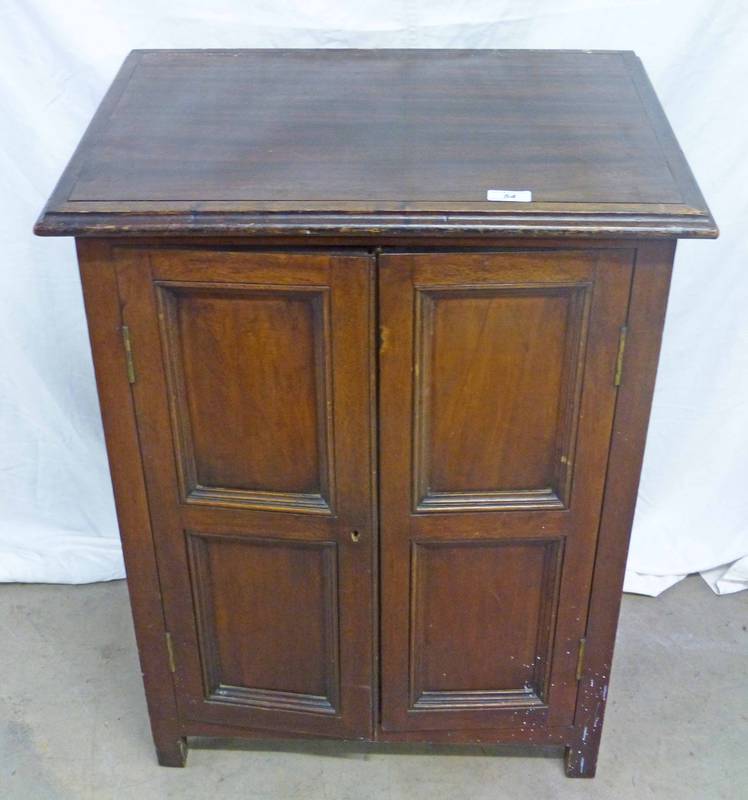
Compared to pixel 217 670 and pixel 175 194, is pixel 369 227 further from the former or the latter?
pixel 217 670

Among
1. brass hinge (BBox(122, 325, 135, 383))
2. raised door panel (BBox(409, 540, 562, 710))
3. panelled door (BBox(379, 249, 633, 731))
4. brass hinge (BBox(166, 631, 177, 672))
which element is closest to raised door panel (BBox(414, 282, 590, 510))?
panelled door (BBox(379, 249, 633, 731))

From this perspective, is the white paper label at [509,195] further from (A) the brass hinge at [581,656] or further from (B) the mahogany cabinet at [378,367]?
(A) the brass hinge at [581,656]

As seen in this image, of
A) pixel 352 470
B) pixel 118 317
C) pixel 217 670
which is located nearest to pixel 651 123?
pixel 352 470

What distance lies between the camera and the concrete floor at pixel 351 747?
1876 mm

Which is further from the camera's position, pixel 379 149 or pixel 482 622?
pixel 482 622

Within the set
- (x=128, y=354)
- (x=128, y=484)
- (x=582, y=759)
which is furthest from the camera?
(x=582, y=759)

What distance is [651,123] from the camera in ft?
4.92

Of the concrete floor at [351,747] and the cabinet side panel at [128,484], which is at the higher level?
the cabinet side panel at [128,484]

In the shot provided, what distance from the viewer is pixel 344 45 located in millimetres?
1903

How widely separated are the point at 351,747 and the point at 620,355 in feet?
3.14

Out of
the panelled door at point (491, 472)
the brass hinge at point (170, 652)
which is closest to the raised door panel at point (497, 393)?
the panelled door at point (491, 472)

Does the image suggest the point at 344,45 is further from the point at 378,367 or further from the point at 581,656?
the point at 581,656

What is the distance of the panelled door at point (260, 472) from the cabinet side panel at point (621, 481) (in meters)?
0.36

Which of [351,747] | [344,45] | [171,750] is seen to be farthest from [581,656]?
[344,45]
